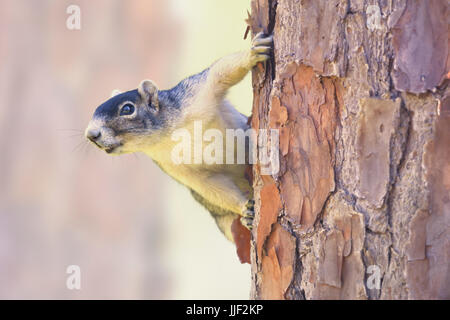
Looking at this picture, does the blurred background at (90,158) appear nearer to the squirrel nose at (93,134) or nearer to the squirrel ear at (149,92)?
the squirrel ear at (149,92)

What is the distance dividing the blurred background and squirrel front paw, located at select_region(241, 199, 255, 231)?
10.4 ft

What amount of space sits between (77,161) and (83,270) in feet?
4.82

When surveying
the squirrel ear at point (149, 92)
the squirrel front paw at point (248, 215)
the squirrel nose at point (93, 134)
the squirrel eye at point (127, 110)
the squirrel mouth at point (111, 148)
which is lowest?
the squirrel front paw at point (248, 215)

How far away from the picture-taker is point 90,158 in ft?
23.0

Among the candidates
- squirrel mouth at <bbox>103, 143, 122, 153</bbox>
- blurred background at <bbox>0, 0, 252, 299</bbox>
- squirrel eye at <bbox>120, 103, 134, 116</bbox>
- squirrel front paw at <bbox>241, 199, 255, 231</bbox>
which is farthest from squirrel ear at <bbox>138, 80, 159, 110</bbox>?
blurred background at <bbox>0, 0, 252, 299</bbox>

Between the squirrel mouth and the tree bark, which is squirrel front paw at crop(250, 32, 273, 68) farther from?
the squirrel mouth

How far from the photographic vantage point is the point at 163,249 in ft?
26.8

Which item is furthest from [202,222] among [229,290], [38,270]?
[38,270]

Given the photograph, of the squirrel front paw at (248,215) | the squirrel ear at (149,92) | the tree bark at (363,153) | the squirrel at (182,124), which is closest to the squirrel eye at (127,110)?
the squirrel at (182,124)

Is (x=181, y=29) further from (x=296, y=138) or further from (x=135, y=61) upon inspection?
(x=296, y=138)

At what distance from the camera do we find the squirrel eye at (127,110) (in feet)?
9.93

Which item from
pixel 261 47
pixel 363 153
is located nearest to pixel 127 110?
pixel 261 47

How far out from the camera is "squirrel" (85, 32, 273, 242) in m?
2.93

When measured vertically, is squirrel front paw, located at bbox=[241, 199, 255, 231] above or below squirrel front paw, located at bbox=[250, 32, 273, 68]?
below
